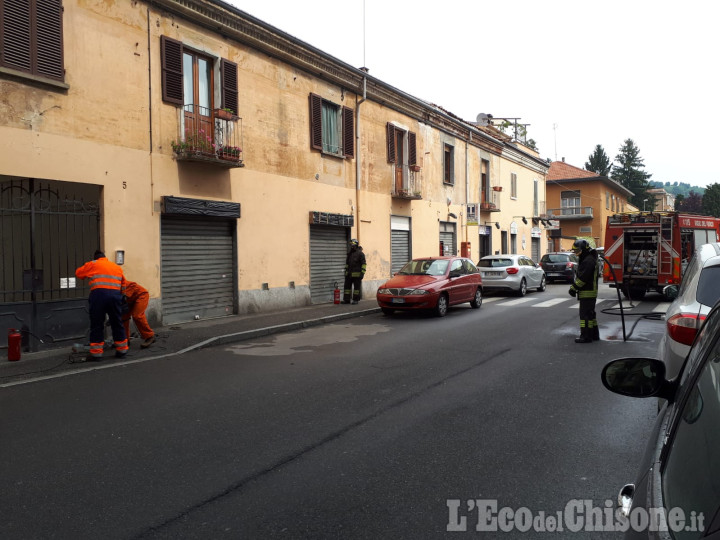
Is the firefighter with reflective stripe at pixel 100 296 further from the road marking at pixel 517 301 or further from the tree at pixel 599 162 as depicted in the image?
the tree at pixel 599 162

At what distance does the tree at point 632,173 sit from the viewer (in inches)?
3260

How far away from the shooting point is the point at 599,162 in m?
85.8

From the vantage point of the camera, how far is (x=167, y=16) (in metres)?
12.5

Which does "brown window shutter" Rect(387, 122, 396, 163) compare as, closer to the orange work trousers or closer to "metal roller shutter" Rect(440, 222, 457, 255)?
"metal roller shutter" Rect(440, 222, 457, 255)

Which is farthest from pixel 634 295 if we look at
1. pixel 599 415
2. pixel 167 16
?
pixel 167 16

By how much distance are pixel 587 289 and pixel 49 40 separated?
10.6 m

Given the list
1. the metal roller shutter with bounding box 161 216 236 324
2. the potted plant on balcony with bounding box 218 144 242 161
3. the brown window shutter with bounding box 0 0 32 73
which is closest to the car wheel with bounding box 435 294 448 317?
the metal roller shutter with bounding box 161 216 236 324

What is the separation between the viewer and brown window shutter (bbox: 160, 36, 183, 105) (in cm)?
1233

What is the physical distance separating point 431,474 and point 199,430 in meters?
2.28

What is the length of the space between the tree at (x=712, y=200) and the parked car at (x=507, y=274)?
73.3 meters

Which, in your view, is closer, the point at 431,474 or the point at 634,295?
the point at 431,474

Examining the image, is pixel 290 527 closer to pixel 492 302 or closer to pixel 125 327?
pixel 125 327

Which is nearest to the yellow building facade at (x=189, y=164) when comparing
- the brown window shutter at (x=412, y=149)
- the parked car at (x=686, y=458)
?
the brown window shutter at (x=412, y=149)

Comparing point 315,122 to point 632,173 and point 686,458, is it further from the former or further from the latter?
point 632,173
